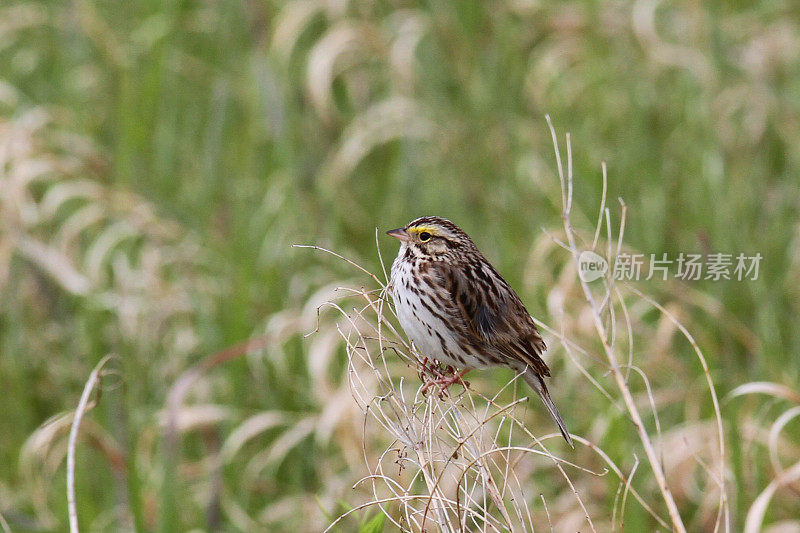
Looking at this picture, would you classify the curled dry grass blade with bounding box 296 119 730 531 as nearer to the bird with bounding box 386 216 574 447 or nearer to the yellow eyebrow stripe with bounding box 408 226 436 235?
the bird with bounding box 386 216 574 447

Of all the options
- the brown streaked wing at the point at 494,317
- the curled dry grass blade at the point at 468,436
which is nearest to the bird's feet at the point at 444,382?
the curled dry grass blade at the point at 468,436

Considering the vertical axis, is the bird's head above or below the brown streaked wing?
above

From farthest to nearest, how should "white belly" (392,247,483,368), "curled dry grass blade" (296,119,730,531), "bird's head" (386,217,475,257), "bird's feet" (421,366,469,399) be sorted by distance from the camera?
1. "bird's head" (386,217,475,257)
2. "white belly" (392,247,483,368)
3. "bird's feet" (421,366,469,399)
4. "curled dry grass blade" (296,119,730,531)

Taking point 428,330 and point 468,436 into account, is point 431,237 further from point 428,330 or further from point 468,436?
point 468,436

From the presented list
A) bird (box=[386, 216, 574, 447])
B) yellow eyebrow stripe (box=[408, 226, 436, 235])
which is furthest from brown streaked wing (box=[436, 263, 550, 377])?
yellow eyebrow stripe (box=[408, 226, 436, 235])

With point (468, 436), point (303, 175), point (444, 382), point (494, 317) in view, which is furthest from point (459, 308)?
point (303, 175)

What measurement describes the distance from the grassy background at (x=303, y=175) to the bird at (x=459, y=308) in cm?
181

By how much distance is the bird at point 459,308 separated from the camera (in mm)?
3123

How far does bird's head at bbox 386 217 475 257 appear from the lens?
3266 millimetres

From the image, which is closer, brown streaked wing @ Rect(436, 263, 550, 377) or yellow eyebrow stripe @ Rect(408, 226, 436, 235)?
brown streaked wing @ Rect(436, 263, 550, 377)

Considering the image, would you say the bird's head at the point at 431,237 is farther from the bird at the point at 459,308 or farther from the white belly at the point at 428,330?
the white belly at the point at 428,330

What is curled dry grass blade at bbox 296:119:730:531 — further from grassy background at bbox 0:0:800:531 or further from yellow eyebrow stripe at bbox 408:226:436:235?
grassy background at bbox 0:0:800:531

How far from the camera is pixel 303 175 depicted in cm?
703

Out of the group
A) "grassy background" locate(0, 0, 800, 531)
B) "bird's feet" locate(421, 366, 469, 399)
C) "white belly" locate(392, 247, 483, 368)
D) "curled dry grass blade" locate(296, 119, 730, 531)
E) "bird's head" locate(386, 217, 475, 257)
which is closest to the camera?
"curled dry grass blade" locate(296, 119, 730, 531)
